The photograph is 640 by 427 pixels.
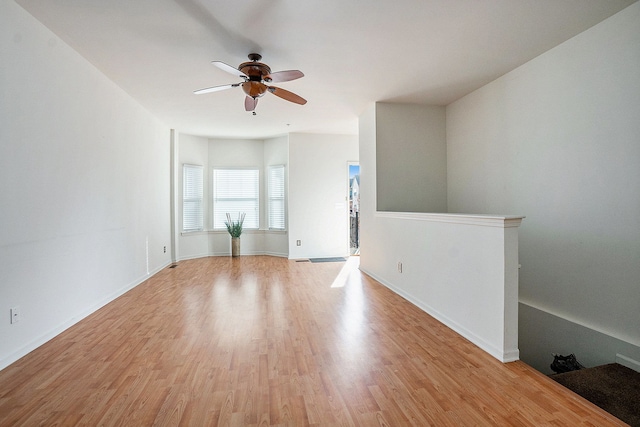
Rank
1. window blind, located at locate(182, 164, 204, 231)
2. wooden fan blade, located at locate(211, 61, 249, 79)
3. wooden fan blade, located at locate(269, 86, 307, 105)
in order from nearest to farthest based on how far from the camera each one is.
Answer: wooden fan blade, located at locate(211, 61, 249, 79)
wooden fan blade, located at locate(269, 86, 307, 105)
window blind, located at locate(182, 164, 204, 231)

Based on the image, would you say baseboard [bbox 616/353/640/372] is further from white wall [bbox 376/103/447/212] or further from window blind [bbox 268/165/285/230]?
window blind [bbox 268/165/285/230]

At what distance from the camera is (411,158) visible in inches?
191

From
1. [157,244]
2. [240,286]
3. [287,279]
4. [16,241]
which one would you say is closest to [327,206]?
[287,279]

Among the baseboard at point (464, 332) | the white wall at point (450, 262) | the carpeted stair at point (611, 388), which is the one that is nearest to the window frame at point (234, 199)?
the white wall at point (450, 262)

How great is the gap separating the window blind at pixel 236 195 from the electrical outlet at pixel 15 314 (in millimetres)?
4910

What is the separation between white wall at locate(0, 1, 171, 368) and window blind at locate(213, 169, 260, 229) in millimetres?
2828

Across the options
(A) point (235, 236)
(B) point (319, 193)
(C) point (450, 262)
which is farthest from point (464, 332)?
(A) point (235, 236)

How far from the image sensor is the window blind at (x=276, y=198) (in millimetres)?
7070

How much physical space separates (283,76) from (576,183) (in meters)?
3.00

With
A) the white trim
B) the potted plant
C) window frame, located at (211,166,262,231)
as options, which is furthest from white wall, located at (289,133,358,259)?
the white trim

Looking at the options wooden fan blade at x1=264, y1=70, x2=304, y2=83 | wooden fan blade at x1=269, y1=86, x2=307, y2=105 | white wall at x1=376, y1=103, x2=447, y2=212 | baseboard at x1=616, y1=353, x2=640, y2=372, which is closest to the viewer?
baseboard at x1=616, y1=353, x2=640, y2=372

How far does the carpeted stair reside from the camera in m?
2.00

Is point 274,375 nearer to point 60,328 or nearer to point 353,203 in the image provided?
point 60,328

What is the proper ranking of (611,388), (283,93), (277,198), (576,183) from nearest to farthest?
(611,388), (576,183), (283,93), (277,198)
